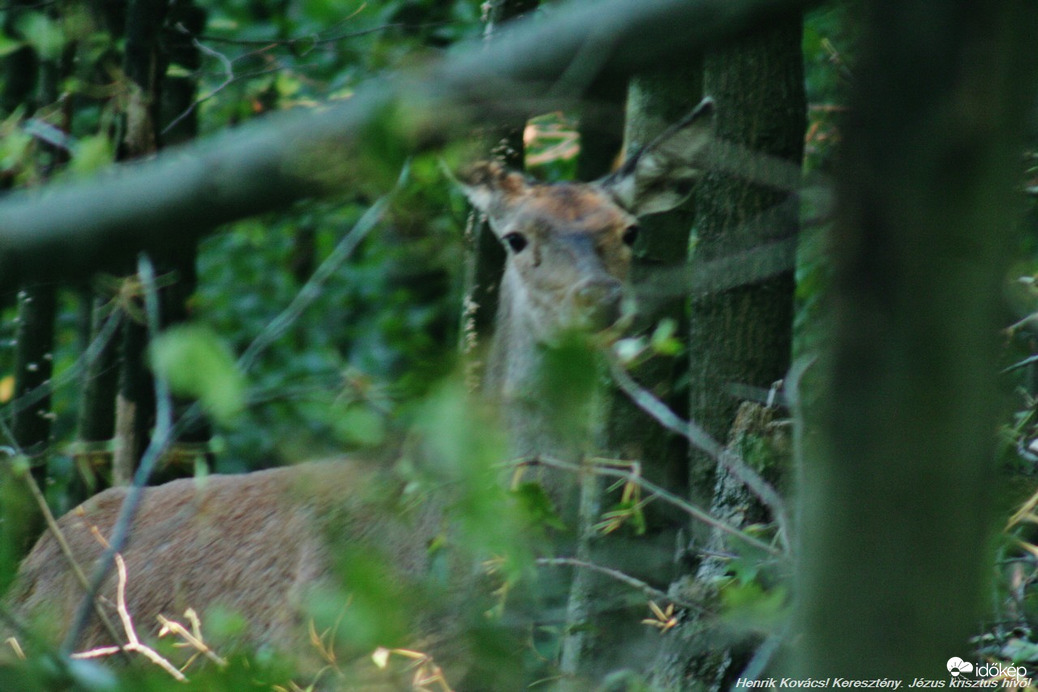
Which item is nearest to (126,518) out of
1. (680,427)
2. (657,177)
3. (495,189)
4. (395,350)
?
(680,427)

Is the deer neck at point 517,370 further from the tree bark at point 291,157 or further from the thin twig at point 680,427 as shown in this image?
the tree bark at point 291,157

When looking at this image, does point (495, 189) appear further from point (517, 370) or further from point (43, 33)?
point (43, 33)

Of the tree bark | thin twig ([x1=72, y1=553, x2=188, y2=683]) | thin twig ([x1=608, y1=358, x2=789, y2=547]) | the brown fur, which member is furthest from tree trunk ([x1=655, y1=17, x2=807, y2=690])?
the tree bark

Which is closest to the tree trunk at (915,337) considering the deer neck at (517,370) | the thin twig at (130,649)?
the thin twig at (130,649)

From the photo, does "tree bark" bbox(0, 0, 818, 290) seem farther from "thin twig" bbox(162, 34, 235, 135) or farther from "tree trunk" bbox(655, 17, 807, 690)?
"thin twig" bbox(162, 34, 235, 135)

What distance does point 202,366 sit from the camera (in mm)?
1415

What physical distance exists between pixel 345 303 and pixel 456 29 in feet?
9.86

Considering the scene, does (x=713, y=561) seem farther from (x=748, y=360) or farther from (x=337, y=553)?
(x=337, y=553)

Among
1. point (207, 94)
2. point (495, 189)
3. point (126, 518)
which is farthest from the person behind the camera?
point (207, 94)

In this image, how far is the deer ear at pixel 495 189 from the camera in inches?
205

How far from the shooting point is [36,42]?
534 cm

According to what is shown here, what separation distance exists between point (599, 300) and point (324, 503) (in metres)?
1.49

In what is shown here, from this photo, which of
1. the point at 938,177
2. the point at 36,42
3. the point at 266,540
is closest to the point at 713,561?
the point at 266,540

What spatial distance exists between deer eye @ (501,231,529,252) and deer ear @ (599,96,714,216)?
0.48 meters
